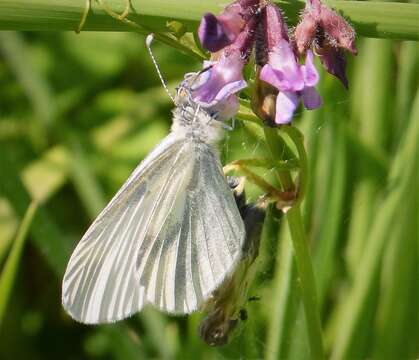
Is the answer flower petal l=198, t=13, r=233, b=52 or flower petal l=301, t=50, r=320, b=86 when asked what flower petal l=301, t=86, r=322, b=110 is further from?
flower petal l=198, t=13, r=233, b=52

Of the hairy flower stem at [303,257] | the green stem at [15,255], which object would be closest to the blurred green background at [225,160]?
the green stem at [15,255]

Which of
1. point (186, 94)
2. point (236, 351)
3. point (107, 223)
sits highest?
point (186, 94)

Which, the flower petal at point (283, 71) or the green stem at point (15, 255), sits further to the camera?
the green stem at point (15, 255)

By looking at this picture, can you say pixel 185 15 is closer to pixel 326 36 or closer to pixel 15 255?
pixel 326 36

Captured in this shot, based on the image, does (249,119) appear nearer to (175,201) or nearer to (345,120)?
(175,201)

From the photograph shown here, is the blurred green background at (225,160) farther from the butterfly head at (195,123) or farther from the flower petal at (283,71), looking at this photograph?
the flower petal at (283,71)

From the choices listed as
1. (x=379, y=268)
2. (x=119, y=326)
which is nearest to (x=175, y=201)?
(x=119, y=326)

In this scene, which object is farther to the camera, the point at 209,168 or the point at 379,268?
the point at 379,268
